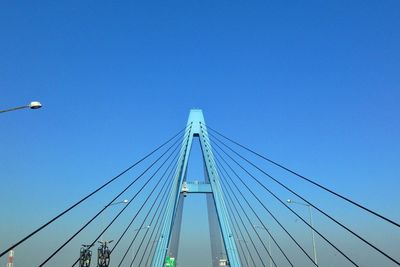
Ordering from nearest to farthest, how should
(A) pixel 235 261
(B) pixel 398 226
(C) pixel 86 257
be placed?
(B) pixel 398 226
(C) pixel 86 257
(A) pixel 235 261

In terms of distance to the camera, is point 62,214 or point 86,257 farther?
point 86,257

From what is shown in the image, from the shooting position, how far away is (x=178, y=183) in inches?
1513

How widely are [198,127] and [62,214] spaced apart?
26.7m

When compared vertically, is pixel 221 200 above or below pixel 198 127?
below

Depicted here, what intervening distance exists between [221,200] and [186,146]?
5120 millimetres

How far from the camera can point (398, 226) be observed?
42.6 feet

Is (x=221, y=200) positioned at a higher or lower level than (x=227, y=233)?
higher

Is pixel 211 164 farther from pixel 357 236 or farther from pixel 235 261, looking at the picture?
pixel 357 236

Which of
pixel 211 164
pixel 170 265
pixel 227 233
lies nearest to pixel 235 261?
pixel 227 233

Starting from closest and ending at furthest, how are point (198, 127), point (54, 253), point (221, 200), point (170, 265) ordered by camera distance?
point (54, 253), point (221, 200), point (198, 127), point (170, 265)

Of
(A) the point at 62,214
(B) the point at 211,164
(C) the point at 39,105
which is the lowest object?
(A) the point at 62,214

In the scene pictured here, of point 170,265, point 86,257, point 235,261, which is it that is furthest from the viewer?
point 170,265

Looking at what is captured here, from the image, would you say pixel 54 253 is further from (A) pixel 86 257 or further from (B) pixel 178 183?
(B) pixel 178 183

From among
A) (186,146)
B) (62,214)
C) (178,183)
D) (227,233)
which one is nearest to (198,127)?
(186,146)
